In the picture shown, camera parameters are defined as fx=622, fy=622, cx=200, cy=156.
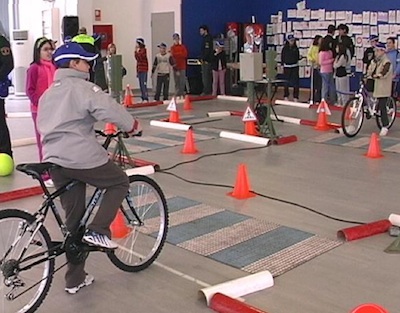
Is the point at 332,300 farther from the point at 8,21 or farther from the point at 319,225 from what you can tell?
the point at 8,21

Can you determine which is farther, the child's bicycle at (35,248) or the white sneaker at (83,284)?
the white sneaker at (83,284)

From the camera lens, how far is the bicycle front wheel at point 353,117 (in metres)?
9.82

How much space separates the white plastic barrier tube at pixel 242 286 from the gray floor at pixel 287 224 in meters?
0.06

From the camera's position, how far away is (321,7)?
17.0 metres

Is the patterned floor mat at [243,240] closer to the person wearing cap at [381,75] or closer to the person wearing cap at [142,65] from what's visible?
the person wearing cap at [381,75]

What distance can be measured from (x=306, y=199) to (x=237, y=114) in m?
6.34

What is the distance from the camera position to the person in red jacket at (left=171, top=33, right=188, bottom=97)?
15.8 m

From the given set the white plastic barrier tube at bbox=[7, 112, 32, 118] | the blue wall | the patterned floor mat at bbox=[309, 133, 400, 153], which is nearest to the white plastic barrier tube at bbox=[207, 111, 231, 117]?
the patterned floor mat at bbox=[309, 133, 400, 153]

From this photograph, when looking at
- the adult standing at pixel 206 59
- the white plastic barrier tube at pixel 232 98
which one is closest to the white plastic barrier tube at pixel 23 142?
the white plastic barrier tube at pixel 232 98

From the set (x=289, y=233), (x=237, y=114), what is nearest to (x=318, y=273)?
(x=289, y=233)

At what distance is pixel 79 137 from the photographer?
148 inches

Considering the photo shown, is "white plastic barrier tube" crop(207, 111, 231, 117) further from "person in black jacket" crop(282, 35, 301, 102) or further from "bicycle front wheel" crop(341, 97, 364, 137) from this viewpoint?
"bicycle front wheel" crop(341, 97, 364, 137)

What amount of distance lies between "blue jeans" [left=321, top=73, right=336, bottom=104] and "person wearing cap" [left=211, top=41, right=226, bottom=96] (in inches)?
130

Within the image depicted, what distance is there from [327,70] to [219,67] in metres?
3.62
